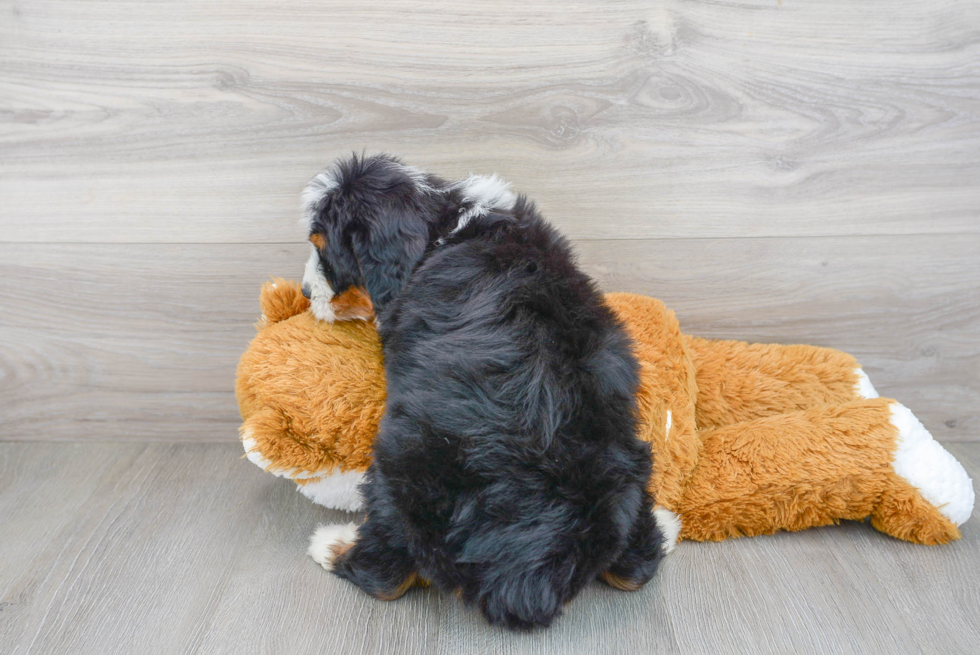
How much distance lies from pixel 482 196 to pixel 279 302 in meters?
0.46

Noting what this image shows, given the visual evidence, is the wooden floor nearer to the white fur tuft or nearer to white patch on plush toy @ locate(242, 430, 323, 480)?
white patch on plush toy @ locate(242, 430, 323, 480)

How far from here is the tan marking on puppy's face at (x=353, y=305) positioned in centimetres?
119

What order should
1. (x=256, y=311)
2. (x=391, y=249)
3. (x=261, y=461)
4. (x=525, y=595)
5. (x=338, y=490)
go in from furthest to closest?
(x=256, y=311)
(x=338, y=490)
(x=261, y=461)
(x=391, y=249)
(x=525, y=595)

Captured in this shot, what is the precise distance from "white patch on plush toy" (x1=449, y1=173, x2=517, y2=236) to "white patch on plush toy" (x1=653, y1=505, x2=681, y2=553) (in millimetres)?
606

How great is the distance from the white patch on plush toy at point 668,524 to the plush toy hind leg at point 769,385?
0.27 m

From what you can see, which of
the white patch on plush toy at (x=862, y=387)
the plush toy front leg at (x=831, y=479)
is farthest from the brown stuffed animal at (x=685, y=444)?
the white patch on plush toy at (x=862, y=387)

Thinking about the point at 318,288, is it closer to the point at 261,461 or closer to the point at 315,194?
the point at 315,194

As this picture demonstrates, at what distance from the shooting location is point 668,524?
1255 millimetres

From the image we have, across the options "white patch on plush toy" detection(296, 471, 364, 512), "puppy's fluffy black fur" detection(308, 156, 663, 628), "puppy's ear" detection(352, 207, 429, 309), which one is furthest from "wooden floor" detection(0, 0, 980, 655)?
"puppy's ear" detection(352, 207, 429, 309)

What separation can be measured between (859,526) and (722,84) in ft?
3.17

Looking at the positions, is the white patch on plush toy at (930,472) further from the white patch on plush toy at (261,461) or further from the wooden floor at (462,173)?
the white patch on plush toy at (261,461)

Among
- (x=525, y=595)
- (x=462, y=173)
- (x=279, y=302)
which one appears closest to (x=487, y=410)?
(x=525, y=595)

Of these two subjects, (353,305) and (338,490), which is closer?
(353,305)

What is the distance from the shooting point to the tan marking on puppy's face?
119 cm
